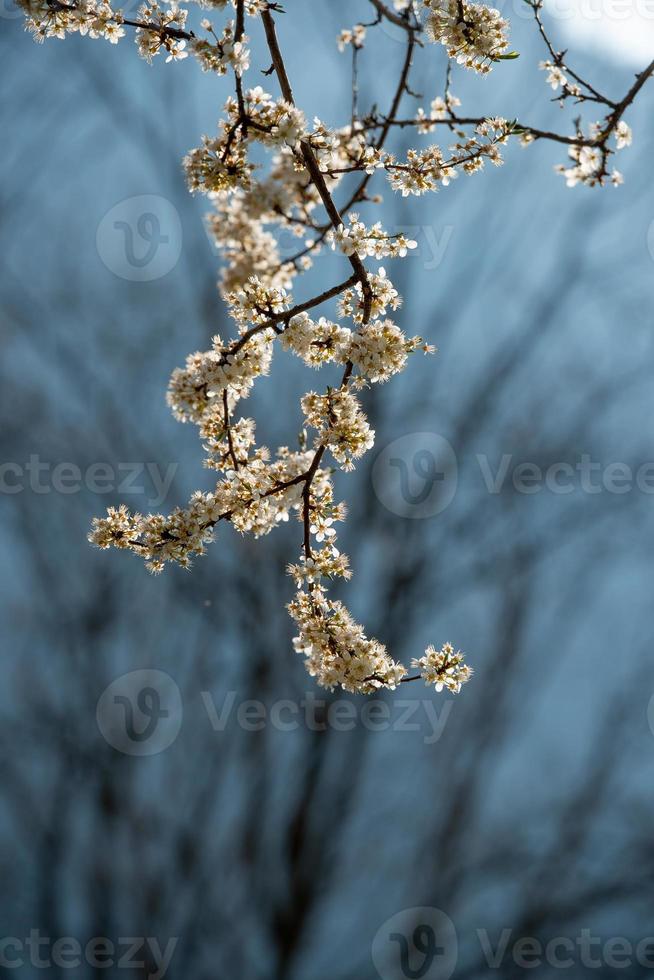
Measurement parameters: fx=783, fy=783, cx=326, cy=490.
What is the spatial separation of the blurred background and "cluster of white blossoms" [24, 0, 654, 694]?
3.86m

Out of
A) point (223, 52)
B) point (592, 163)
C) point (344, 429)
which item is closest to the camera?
point (223, 52)

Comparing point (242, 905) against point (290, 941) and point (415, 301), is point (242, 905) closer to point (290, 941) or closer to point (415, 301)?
point (290, 941)

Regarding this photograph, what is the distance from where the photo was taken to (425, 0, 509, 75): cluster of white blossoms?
4.61 feet

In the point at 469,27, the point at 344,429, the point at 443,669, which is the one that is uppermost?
the point at 469,27

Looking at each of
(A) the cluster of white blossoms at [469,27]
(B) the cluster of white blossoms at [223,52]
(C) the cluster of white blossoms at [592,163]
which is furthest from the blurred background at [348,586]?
(B) the cluster of white blossoms at [223,52]

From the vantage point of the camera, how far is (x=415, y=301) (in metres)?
5.89

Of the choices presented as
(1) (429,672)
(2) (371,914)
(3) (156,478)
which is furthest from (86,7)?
(2) (371,914)

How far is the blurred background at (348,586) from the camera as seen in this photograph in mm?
5066

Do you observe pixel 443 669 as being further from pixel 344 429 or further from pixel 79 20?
pixel 79 20

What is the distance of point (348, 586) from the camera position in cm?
567

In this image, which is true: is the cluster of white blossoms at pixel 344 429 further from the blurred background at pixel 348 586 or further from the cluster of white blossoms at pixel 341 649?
the blurred background at pixel 348 586

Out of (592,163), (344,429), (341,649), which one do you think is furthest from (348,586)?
(344,429)

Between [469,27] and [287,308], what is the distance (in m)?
0.61

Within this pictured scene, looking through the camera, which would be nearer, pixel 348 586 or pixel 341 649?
pixel 341 649
